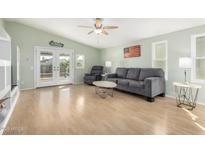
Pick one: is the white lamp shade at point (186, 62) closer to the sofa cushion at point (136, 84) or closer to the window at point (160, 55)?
the window at point (160, 55)

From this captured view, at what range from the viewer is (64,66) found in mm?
7027

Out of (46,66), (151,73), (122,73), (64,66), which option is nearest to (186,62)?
A: (151,73)

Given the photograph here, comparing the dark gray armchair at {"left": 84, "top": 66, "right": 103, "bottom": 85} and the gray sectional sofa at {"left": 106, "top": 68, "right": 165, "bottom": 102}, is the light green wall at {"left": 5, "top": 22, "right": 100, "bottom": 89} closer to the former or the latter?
the dark gray armchair at {"left": 84, "top": 66, "right": 103, "bottom": 85}

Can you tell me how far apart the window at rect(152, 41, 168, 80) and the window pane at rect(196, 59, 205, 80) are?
923 millimetres

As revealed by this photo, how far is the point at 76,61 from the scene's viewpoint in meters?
7.31

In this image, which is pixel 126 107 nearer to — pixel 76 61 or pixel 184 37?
pixel 184 37

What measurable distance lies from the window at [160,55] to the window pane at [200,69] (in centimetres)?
92

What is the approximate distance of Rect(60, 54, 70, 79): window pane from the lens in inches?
272

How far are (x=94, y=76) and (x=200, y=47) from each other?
15.1 ft

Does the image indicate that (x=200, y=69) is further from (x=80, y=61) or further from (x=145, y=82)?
(x=80, y=61)

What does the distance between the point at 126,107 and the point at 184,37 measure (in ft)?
8.99

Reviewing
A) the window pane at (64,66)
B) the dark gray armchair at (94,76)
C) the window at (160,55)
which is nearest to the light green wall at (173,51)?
the window at (160,55)
